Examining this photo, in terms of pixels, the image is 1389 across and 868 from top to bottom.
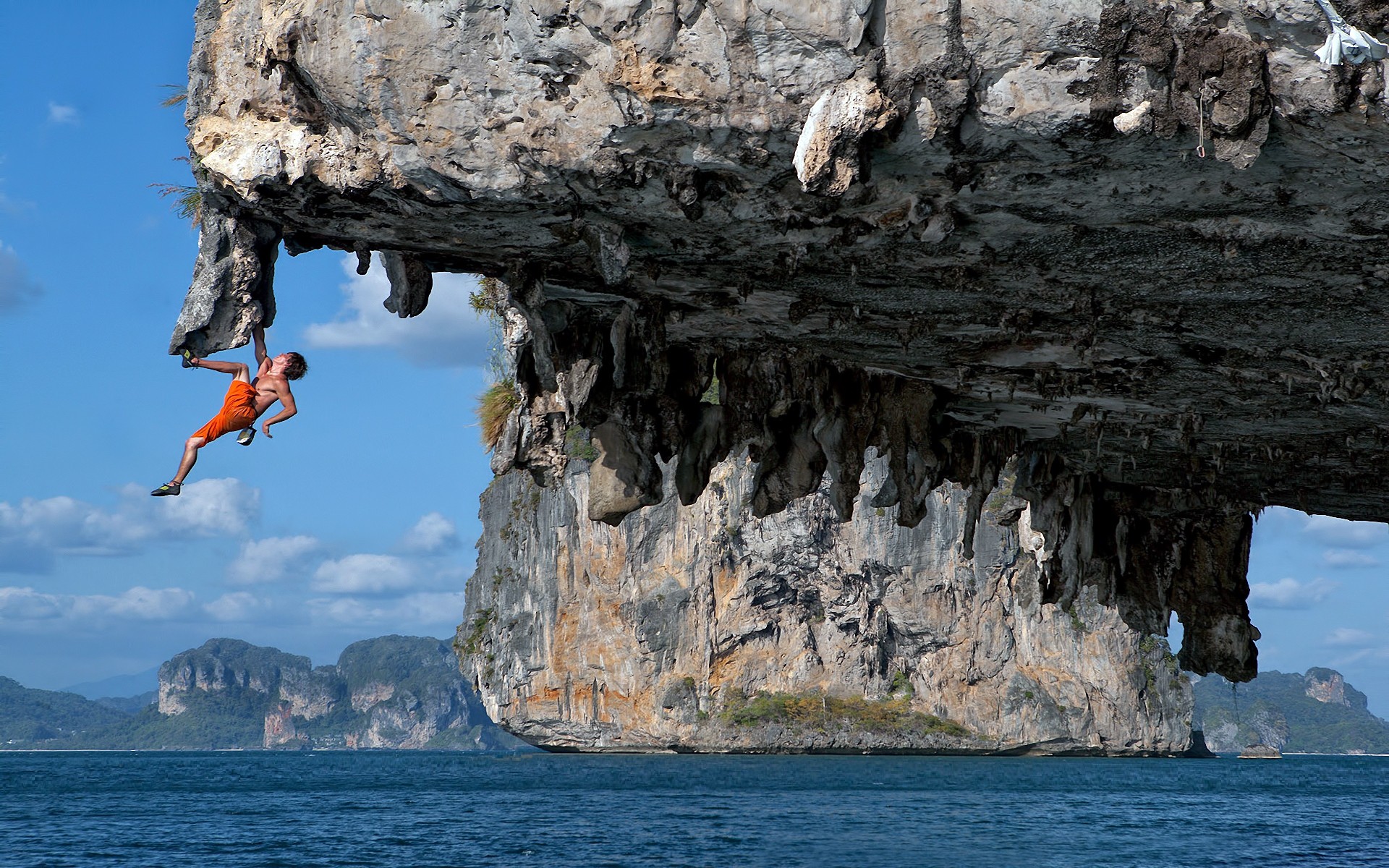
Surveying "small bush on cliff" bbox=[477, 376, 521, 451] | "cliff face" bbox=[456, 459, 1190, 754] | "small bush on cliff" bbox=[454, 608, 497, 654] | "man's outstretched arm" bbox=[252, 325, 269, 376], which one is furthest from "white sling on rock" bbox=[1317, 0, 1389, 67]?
"small bush on cliff" bbox=[454, 608, 497, 654]

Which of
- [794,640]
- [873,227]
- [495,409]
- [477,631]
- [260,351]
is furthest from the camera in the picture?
[477,631]

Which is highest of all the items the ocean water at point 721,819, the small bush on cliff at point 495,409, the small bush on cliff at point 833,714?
the small bush on cliff at point 495,409

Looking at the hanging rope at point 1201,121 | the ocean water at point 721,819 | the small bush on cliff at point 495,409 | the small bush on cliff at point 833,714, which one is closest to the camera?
the hanging rope at point 1201,121

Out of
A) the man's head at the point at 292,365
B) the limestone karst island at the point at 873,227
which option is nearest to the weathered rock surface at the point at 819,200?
the limestone karst island at the point at 873,227

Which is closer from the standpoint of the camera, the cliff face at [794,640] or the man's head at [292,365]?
the man's head at [292,365]

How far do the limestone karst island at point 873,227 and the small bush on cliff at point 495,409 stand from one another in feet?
20.0

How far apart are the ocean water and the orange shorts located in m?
20.5

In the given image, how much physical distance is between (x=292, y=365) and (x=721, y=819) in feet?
105

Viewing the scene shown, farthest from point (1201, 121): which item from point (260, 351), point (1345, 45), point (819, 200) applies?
point (260, 351)

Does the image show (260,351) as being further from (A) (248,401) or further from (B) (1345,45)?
(B) (1345,45)

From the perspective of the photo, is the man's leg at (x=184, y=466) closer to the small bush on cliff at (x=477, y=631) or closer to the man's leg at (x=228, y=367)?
the man's leg at (x=228, y=367)

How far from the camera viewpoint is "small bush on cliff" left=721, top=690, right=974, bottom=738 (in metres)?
85.2

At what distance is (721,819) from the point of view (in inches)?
1478

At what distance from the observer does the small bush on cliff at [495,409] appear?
56.2ft
